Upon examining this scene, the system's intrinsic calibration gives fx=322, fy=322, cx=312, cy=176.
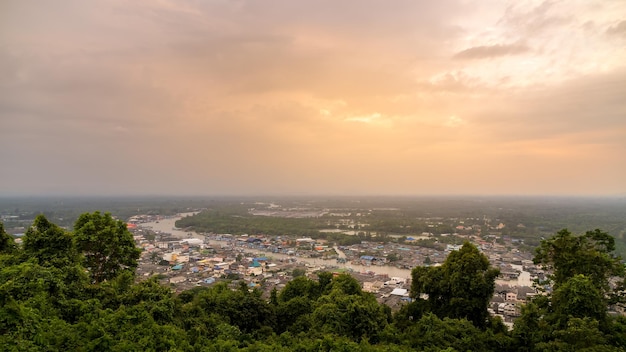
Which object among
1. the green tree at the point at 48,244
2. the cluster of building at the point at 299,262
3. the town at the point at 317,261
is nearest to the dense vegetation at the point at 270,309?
the green tree at the point at 48,244

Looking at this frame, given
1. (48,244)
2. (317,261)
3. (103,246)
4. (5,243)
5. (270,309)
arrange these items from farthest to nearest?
1. (317,261)
2. (103,246)
3. (270,309)
4. (5,243)
5. (48,244)

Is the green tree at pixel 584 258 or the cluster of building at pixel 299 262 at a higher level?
the green tree at pixel 584 258

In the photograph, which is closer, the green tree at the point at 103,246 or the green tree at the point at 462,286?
the green tree at the point at 462,286

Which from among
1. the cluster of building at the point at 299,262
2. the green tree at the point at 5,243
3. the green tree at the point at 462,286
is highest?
the green tree at the point at 5,243

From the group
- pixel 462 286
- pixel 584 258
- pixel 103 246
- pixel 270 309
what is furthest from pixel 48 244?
pixel 584 258

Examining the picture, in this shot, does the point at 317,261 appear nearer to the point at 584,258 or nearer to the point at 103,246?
the point at 103,246

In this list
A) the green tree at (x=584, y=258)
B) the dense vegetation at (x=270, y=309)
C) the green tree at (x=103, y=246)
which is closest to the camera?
the dense vegetation at (x=270, y=309)

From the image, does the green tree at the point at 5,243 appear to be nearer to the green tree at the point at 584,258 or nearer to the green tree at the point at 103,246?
the green tree at the point at 103,246
